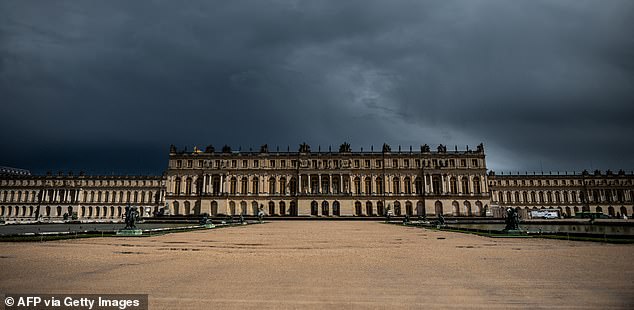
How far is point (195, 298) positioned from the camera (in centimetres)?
561

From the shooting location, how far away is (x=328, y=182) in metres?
73.4

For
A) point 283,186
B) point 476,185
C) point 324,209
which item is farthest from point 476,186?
point 283,186

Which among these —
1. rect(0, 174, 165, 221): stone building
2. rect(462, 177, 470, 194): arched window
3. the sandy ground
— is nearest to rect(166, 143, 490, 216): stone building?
rect(462, 177, 470, 194): arched window

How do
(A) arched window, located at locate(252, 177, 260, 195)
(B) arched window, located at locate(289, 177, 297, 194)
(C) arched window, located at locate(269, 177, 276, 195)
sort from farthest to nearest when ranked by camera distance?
(C) arched window, located at locate(269, 177, 276, 195)
(A) arched window, located at locate(252, 177, 260, 195)
(B) arched window, located at locate(289, 177, 297, 194)

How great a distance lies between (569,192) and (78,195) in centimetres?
13368

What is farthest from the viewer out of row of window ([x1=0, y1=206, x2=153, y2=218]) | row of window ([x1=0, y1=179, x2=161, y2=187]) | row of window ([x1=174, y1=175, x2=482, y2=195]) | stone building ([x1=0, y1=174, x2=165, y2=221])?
row of window ([x1=0, y1=179, x2=161, y2=187])

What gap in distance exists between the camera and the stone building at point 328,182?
71938mm

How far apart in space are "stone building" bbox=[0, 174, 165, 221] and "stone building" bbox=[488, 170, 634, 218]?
315 feet

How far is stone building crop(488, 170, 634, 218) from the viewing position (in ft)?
304

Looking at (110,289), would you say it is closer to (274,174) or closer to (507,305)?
(507,305)

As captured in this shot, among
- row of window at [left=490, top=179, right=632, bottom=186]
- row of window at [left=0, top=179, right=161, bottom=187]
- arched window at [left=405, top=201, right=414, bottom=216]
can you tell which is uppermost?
row of window at [left=0, top=179, right=161, bottom=187]

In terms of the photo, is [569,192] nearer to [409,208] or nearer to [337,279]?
[409,208]

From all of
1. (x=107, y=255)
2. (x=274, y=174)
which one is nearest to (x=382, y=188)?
(x=274, y=174)

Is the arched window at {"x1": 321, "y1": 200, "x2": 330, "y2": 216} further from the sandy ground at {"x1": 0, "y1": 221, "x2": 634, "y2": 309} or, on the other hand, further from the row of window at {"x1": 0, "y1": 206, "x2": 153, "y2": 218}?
the sandy ground at {"x1": 0, "y1": 221, "x2": 634, "y2": 309}
